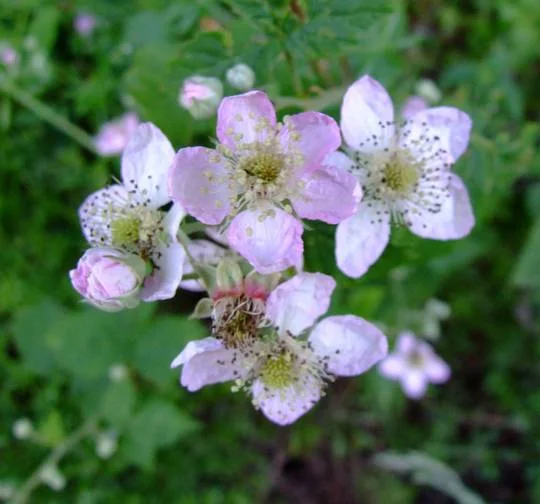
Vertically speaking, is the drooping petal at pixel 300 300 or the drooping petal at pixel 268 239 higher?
the drooping petal at pixel 268 239

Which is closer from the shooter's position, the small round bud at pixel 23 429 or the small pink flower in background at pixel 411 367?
the small round bud at pixel 23 429

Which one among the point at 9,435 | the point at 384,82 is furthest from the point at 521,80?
the point at 9,435

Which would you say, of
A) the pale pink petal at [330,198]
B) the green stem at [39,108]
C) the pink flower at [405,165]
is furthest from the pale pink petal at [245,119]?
the green stem at [39,108]

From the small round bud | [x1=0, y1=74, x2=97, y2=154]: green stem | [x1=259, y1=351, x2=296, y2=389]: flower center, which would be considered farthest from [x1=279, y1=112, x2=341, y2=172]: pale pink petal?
the small round bud

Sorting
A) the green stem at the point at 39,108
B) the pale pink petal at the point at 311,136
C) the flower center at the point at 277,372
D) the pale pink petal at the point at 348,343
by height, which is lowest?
the green stem at the point at 39,108

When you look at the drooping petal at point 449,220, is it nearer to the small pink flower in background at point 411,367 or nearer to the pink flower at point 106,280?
the pink flower at point 106,280

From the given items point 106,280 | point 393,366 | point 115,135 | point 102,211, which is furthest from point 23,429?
point 106,280

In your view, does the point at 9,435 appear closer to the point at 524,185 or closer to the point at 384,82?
the point at 384,82
